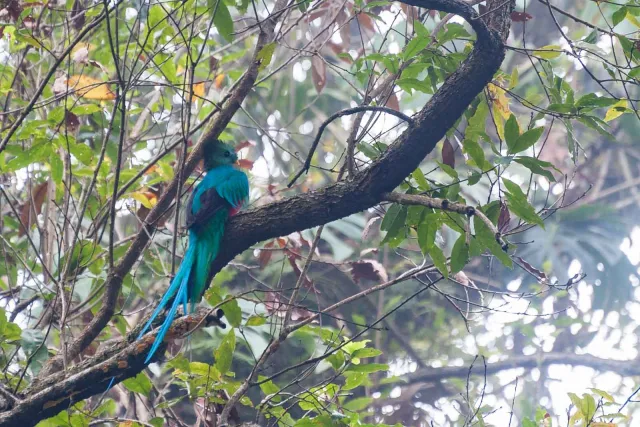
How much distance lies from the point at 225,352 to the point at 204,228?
53 centimetres

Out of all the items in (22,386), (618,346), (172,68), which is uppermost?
(618,346)

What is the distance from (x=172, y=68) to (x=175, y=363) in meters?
1.34

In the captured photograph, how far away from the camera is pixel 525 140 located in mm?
2225

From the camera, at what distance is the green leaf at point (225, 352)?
8.86 feet

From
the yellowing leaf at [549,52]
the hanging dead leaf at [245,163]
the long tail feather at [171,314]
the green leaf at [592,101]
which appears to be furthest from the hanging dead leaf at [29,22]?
the green leaf at [592,101]

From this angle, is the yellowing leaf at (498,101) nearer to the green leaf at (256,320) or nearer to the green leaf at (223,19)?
the green leaf at (223,19)

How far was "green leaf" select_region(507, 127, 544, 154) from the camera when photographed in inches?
87.0

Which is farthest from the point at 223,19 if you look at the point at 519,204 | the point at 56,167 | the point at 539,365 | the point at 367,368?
the point at 539,365

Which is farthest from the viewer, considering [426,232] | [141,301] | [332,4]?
[141,301]

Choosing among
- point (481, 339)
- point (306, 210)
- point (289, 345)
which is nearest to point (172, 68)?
point (306, 210)

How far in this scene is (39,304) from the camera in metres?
3.96

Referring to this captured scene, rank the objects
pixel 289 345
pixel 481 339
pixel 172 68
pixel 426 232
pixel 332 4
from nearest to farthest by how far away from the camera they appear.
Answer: pixel 426 232
pixel 172 68
pixel 332 4
pixel 289 345
pixel 481 339

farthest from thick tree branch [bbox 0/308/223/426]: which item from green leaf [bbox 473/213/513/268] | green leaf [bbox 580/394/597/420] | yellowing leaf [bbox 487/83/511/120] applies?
green leaf [bbox 580/394/597/420]

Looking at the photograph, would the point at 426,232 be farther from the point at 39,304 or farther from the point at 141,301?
the point at 141,301
